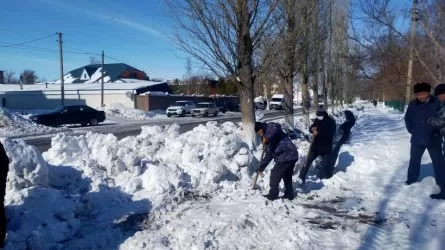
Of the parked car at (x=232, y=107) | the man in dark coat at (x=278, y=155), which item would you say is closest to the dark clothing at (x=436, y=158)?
the man in dark coat at (x=278, y=155)

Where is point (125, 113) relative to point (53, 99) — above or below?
A: below

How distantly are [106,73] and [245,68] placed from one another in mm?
62921

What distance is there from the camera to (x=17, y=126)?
22922 millimetres

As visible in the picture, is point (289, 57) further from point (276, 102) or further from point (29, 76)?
point (29, 76)

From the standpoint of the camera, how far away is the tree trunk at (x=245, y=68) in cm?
1178

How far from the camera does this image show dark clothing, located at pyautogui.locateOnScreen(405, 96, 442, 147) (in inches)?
274

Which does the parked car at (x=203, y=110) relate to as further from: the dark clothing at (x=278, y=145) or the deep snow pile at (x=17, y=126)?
the dark clothing at (x=278, y=145)

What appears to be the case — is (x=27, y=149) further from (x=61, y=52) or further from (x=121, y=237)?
(x=61, y=52)

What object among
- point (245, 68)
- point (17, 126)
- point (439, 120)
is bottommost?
point (17, 126)

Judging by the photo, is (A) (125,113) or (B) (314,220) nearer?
(B) (314,220)

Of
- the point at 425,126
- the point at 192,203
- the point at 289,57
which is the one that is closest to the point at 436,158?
the point at 425,126

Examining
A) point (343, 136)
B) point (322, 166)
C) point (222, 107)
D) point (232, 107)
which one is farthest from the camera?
point (232, 107)

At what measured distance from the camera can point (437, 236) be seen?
17.2ft

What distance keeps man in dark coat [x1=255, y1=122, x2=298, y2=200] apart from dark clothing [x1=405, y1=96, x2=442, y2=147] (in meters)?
2.03
